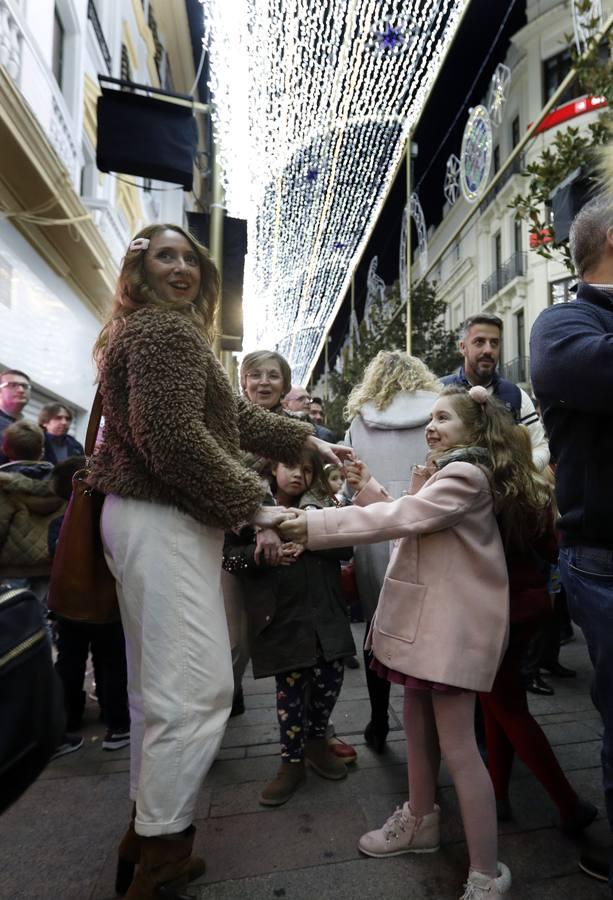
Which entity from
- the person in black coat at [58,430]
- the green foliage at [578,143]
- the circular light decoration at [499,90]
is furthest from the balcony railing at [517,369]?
the person in black coat at [58,430]

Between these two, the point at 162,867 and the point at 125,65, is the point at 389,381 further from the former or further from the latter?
the point at 125,65

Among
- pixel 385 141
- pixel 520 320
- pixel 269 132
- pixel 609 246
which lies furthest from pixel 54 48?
pixel 520 320

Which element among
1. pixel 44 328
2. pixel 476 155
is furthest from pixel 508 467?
pixel 44 328

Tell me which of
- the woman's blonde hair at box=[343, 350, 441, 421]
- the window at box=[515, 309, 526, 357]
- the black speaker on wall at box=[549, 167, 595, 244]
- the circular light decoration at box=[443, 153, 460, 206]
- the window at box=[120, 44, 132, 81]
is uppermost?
the window at box=[120, 44, 132, 81]

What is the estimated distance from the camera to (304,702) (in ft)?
9.24

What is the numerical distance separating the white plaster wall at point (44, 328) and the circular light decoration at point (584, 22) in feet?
19.0

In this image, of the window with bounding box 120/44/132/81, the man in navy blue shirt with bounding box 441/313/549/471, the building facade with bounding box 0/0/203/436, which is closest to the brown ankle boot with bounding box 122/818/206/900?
the man in navy blue shirt with bounding box 441/313/549/471

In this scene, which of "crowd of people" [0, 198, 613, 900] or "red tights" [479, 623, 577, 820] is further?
"red tights" [479, 623, 577, 820]

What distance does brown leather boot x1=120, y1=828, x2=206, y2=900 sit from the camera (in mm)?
1755

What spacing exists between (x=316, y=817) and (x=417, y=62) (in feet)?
24.6

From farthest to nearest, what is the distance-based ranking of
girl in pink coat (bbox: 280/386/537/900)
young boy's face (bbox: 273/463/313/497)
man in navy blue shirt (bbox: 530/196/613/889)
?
young boy's face (bbox: 273/463/313/497), girl in pink coat (bbox: 280/386/537/900), man in navy blue shirt (bbox: 530/196/613/889)

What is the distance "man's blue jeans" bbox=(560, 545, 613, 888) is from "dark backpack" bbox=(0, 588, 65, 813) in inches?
55.6

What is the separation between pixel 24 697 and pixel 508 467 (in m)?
1.68

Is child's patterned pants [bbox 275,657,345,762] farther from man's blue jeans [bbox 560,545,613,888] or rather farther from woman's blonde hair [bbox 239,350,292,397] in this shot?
woman's blonde hair [bbox 239,350,292,397]
